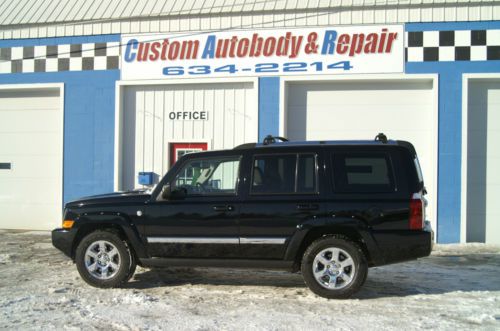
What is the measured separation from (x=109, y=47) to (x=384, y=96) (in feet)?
19.9

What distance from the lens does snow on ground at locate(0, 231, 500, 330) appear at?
5039 millimetres

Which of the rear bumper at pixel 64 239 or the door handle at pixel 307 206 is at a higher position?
the door handle at pixel 307 206

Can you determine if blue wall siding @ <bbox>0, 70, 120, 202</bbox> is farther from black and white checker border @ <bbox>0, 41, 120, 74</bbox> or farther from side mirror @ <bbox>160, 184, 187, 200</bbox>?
side mirror @ <bbox>160, 184, 187, 200</bbox>

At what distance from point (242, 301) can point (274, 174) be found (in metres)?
1.51

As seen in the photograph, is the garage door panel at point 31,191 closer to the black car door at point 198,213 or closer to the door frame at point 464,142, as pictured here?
the black car door at point 198,213

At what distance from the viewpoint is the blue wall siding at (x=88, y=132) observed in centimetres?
1150

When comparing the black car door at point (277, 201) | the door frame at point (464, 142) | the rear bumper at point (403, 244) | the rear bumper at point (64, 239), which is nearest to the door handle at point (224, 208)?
the black car door at point (277, 201)

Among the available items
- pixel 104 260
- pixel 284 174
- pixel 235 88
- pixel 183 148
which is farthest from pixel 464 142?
pixel 104 260

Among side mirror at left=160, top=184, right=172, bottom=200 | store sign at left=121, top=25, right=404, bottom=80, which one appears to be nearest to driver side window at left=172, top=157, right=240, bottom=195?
side mirror at left=160, top=184, right=172, bottom=200

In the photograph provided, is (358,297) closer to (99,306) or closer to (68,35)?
(99,306)

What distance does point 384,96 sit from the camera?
10.7 m

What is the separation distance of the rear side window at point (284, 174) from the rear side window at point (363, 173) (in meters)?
0.30

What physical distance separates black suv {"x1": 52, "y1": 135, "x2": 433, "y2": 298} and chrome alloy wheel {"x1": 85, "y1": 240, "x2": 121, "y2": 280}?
1 cm

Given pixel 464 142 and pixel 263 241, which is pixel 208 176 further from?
pixel 464 142
